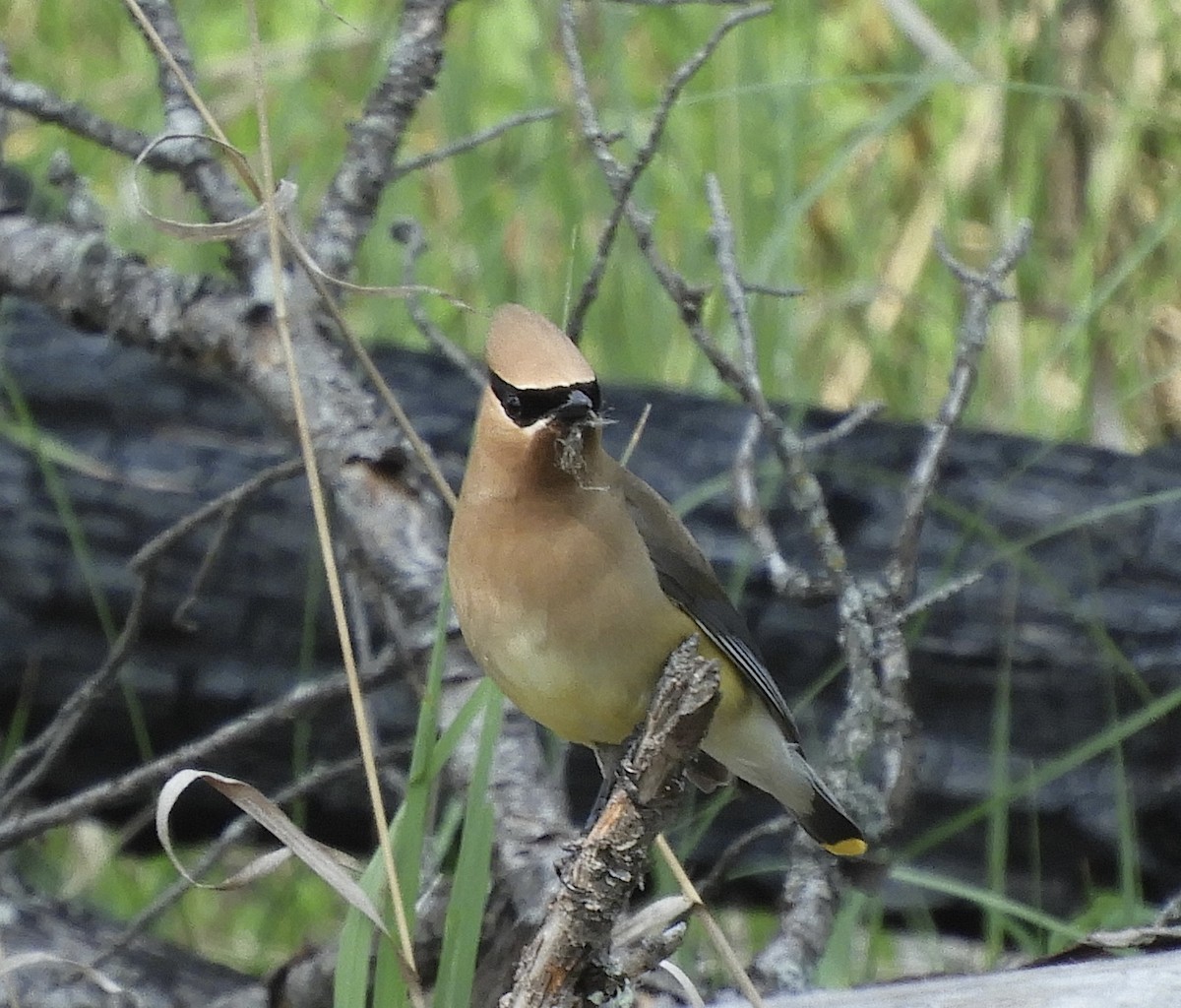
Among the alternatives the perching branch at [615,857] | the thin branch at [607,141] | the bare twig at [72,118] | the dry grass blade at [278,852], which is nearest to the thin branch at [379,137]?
the bare twig at [72,118]

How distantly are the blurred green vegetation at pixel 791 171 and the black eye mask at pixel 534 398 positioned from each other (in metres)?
1.71

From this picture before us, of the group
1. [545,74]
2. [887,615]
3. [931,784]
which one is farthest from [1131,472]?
[545,74]

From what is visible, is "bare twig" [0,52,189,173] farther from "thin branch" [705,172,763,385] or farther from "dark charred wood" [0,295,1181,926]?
"thin branch" [705,172,763,385]

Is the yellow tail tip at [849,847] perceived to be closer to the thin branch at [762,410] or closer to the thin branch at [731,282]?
the thin branch at [762,410]

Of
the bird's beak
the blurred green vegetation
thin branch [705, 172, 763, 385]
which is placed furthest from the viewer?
the blurred green vegetation

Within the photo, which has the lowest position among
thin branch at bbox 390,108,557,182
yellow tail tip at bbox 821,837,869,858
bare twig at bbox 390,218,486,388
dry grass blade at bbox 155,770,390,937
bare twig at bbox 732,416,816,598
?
yellow tail tip at bbox 821,837,869,858

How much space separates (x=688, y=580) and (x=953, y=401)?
0.58 m

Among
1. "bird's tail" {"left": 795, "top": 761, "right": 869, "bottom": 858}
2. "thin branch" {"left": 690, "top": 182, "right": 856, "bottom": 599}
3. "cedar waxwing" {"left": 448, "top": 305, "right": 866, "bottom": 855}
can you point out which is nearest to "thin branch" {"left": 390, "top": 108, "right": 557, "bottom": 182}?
"thin branch" {"left": 690, "top": 182, "right": 856, "bottom": 599}

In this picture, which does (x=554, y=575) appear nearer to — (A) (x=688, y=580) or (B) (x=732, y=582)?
(A) (x=688, y=580)

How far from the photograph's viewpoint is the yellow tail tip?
2.65 meters

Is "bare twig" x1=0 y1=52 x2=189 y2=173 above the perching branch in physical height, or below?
above

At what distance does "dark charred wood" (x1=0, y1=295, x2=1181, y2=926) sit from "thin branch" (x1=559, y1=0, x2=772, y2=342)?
0.78m

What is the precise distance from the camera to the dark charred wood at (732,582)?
337 cm

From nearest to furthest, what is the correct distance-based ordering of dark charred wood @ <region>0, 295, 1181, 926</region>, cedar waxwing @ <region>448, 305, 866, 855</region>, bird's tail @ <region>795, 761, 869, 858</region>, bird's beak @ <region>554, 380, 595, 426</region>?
bird's beak @ <region>554, 380, 595, 426</region> < cedar waxwing @ <region>448, 305, 866, 855</region> < bird's tail @ <region>795, 761, 869, 858</region> < dark charred wood @ <region>0, 295, 1181, 926</region>
